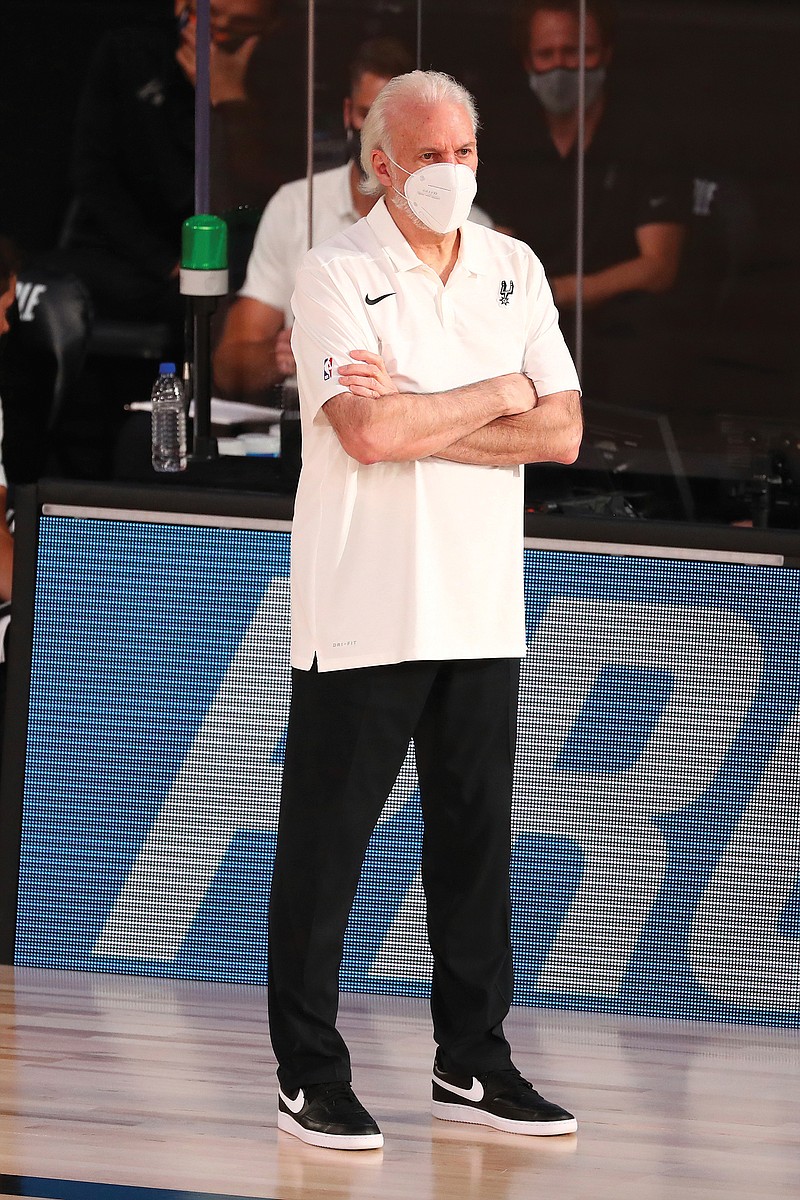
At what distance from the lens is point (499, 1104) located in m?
2.55

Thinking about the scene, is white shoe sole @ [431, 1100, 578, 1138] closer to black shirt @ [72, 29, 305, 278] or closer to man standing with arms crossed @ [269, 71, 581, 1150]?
man standing with arms crossed @ [269, 71, 581, 1150]

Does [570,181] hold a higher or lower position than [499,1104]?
higher

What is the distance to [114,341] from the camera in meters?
5.11

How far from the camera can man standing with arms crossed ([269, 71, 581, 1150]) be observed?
2445mm

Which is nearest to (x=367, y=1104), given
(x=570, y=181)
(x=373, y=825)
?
(x=373, y=825)

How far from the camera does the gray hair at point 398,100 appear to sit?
97.9 inches

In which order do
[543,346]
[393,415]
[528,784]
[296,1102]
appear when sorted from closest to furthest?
[393,415], [296,1102], [543,346], [528,784]

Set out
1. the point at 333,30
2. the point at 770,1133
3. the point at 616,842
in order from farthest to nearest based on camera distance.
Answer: the point at 333,30
the point at 616,842
the point at 770,1133

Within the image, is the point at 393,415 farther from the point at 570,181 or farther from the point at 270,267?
the point at 570,181

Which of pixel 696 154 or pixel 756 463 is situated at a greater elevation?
pixel 696 154

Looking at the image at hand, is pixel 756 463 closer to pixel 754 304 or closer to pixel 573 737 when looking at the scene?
pixel 754 304

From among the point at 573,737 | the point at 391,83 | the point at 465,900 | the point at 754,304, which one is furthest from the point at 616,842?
the point at 754,304

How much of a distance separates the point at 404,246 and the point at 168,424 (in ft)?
7.39

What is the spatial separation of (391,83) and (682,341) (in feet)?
9.03
